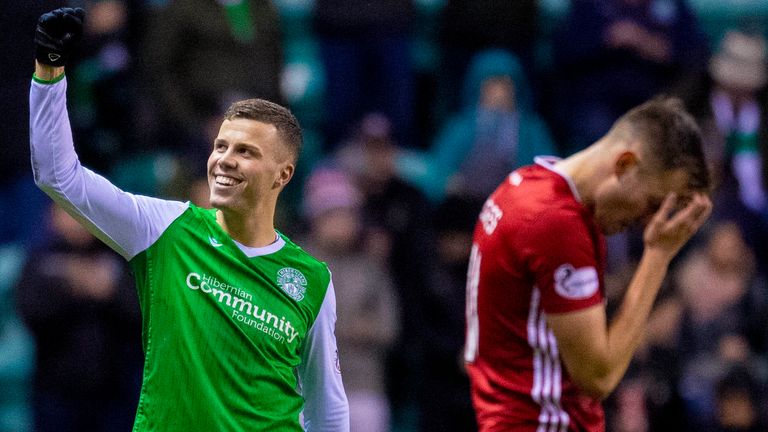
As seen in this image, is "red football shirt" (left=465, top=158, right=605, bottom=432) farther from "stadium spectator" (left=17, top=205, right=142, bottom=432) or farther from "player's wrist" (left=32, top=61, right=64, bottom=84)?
"stadium spectator" (left=17, top=205, right=142, bottom=432)

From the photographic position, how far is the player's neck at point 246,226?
4.27 m

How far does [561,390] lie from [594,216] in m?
0.63

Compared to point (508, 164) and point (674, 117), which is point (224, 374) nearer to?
point (674, 117)

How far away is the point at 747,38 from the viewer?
32.2 ft

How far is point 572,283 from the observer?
4.28 m

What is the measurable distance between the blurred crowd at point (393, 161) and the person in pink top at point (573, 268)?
3.43m

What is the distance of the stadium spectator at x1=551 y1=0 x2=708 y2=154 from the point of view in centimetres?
931

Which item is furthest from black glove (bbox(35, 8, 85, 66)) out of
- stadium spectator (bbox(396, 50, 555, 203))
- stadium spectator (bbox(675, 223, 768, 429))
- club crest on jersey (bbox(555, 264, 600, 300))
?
stadium spectator (bbox(675, 223, 768, 429))

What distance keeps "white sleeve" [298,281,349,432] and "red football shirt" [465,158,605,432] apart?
51cm

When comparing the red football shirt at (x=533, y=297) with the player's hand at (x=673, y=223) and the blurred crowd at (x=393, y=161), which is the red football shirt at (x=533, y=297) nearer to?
the player's hand at (x=673, y=223)

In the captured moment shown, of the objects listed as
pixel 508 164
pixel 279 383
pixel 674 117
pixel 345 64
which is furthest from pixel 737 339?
pixel 279 383

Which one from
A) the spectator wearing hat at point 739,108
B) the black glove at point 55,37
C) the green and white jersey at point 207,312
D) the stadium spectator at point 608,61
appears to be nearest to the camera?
the black glove at point 55,37

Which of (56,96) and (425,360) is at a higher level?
(56,96)

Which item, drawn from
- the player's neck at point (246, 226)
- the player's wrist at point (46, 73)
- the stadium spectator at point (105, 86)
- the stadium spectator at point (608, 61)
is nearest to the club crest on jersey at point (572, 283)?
the player's neck at point (246, 226)
